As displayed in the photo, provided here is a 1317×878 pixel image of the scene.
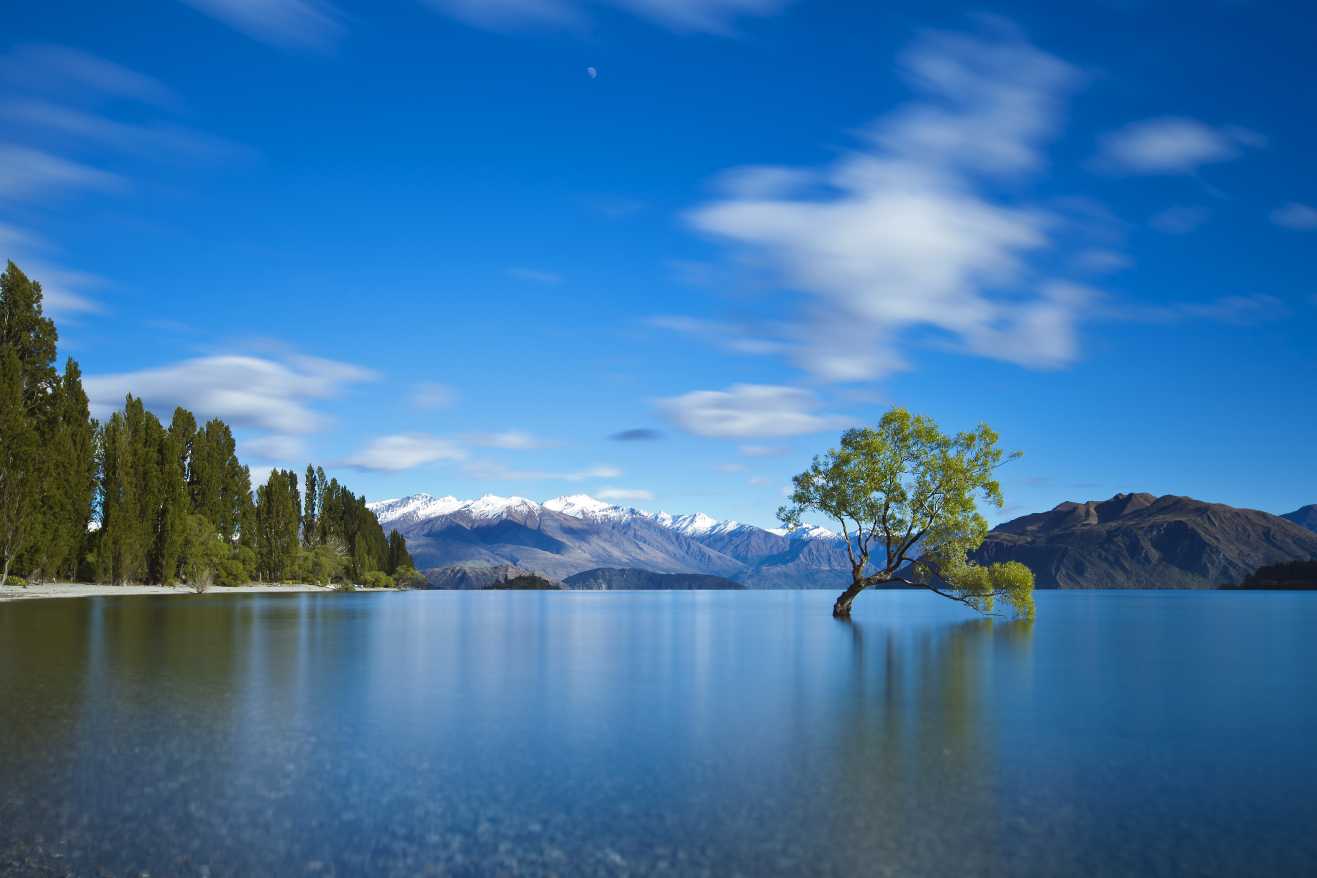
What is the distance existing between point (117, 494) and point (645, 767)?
103328 mm

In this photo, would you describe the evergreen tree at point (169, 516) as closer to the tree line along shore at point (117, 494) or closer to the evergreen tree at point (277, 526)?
the tree line along shore at point (117, 494)

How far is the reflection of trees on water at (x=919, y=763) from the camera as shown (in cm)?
1065

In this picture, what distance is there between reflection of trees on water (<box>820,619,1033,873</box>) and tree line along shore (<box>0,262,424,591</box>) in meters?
79.4

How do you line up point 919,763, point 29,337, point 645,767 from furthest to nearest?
point 29,337 → point 919,763 → point 645,767

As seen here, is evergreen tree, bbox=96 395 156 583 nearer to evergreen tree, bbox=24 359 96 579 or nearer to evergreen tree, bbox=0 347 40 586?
evergreen tree, bbox=24 359 96 579

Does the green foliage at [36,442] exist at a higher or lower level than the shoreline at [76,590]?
higher

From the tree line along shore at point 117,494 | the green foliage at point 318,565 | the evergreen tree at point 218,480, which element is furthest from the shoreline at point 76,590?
the green foliage at point 318,565

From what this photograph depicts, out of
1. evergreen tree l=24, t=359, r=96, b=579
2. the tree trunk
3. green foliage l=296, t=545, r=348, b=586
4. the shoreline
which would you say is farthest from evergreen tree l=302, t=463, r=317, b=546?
the tree trunk

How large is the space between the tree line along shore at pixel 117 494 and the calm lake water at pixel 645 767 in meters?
61.4

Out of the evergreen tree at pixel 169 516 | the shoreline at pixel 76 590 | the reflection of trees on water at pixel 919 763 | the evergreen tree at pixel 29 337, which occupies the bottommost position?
the shoreline at pixel 76 590

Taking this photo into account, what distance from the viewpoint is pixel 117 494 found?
99875 millimetres

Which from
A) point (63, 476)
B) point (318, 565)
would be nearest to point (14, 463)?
point (63, 476)

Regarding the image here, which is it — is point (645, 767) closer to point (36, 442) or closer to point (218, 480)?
point (36, 442)

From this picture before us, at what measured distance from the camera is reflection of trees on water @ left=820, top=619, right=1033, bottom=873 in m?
10.6
